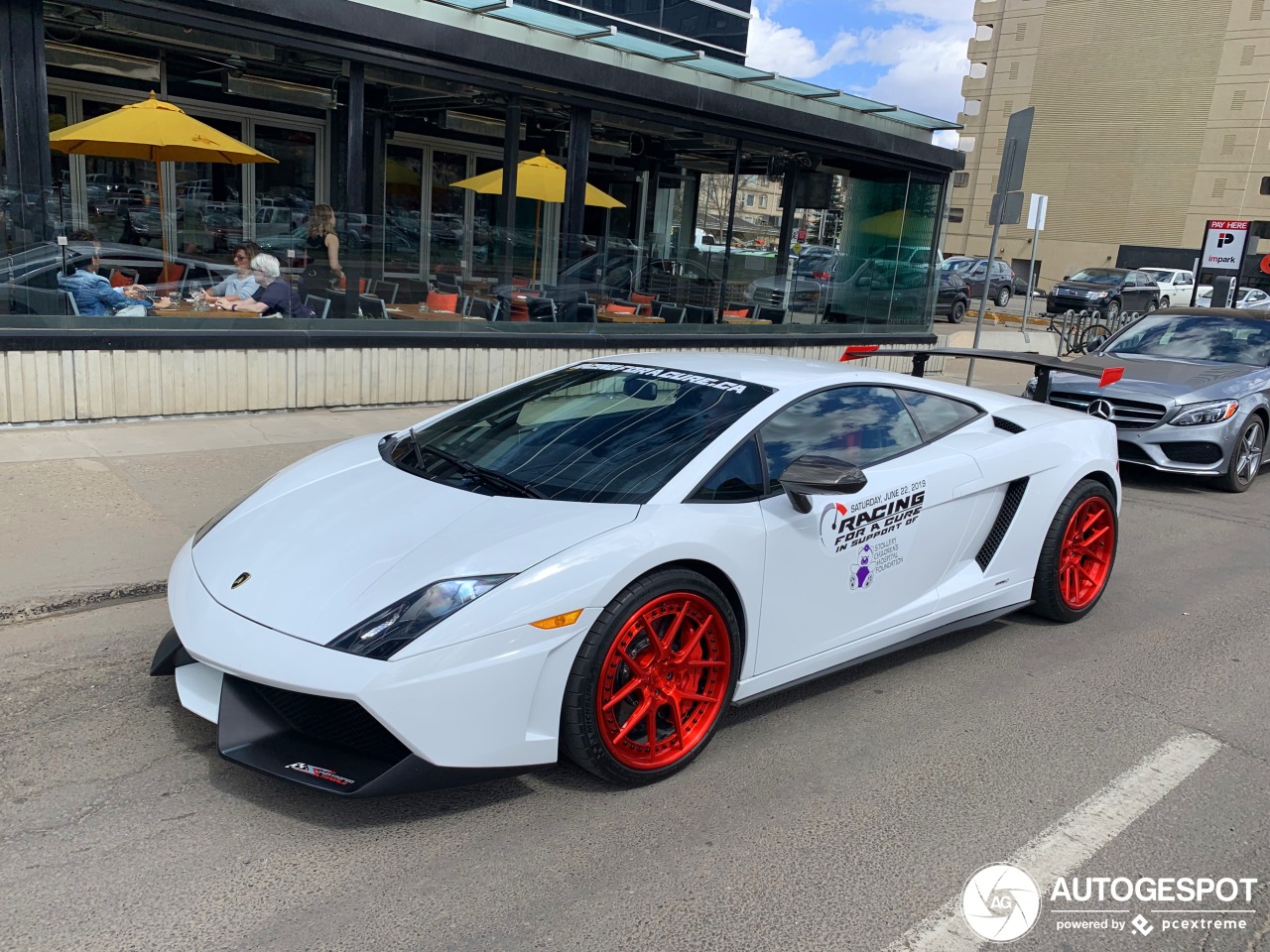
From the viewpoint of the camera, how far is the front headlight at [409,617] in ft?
9.36

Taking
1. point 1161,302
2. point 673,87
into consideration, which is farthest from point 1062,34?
point 673,87

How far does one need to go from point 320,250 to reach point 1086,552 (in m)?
6.91

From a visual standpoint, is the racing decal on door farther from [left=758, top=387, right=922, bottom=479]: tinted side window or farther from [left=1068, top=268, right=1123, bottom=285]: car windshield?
[left=1068, top=268, right=1123, bottom=285]: car windshield

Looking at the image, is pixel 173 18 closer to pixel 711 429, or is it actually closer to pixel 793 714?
pixel 711 429

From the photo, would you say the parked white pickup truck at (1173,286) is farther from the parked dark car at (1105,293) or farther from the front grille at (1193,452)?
the front grille at (1193,452)

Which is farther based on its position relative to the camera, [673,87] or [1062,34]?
[1062,34]

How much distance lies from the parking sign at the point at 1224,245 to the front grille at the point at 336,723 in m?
18.2

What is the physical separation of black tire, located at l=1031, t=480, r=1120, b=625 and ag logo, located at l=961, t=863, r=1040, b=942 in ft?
7.15

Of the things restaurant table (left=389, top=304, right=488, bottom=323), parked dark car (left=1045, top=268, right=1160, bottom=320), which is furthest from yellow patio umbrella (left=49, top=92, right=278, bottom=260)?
parked dark car (left=1045, top=268, right=1160, bottom=320)

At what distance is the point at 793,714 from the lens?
13.1ft

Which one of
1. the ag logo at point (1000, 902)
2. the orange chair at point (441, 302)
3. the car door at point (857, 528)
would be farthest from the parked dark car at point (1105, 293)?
the ag logo at point (1000, 902)

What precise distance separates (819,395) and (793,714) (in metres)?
1.30

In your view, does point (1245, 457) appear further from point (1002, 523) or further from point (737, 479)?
point (737, 479)

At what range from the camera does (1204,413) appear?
27.1 ft
